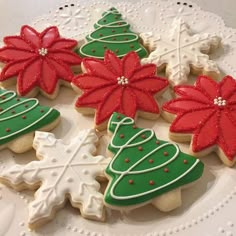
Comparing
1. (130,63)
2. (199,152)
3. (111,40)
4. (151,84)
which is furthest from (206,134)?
(111,40)

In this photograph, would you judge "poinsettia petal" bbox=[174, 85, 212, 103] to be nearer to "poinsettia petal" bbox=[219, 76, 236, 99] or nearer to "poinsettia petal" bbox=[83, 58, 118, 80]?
"poinsettia petal" bbox=[219, 76, 236, 99]

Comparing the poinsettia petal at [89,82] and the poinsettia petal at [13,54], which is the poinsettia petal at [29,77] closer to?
the poinsettia petal at [13,54]

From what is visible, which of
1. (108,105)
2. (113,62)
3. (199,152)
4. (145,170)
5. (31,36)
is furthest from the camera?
(31,36)

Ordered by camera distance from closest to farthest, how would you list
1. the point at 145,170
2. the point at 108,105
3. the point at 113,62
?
1. the point at 145,170
2. the point at 108,105
3. the point at 113,62

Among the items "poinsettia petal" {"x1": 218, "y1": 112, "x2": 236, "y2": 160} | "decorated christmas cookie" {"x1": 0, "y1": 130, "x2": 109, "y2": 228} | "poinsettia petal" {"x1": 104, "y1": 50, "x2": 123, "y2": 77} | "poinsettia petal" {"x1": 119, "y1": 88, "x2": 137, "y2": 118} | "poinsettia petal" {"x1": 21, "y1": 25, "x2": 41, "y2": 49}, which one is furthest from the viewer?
"poinsettia petal" {"x1": 21, "y1": 25, "x2": 41, "y2": 49}

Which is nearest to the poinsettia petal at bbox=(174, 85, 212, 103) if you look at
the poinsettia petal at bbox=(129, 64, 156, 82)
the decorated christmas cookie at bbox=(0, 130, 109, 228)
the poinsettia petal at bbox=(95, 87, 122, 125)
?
the poinsettia petal at bbox=(129, 64, 156, 82)

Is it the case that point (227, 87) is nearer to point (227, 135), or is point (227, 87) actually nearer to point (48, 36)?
point (227, 135)
